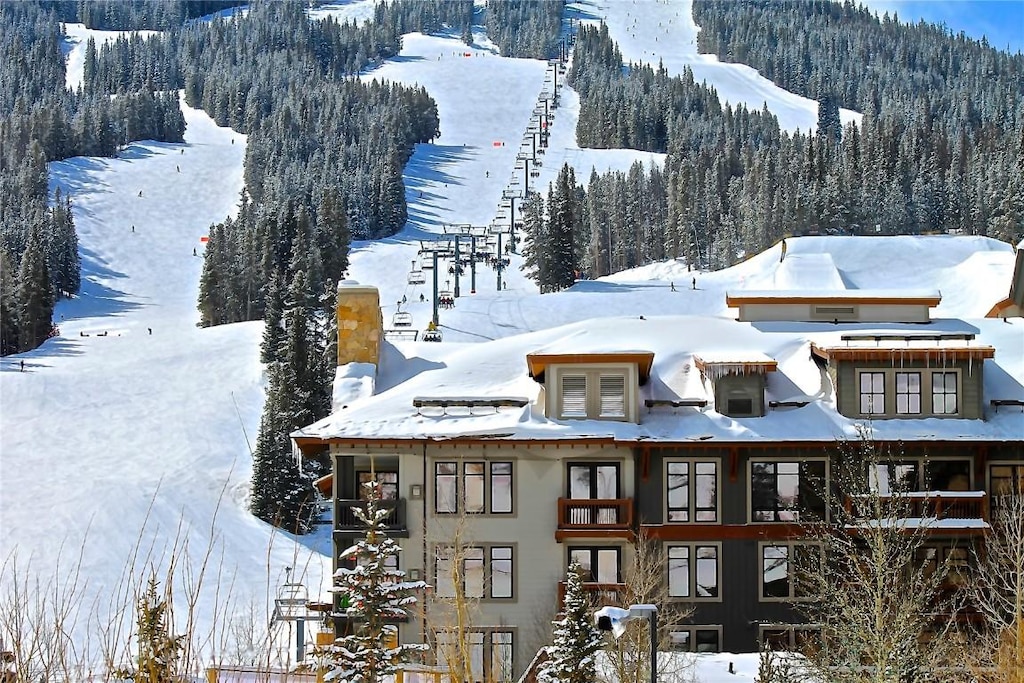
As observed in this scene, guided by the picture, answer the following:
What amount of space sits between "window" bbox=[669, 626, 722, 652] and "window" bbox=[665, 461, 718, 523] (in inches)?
102

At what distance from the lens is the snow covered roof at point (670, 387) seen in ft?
97.7

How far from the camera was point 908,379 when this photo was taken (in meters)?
31.0

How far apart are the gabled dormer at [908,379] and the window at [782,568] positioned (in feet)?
11.6

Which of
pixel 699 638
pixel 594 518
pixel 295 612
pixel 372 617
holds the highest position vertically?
pixel 372 617

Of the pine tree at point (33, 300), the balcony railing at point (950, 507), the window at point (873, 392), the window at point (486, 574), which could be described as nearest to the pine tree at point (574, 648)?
the window at point (486, 574)

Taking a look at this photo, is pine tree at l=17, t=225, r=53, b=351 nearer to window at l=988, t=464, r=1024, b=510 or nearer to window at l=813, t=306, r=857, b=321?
window at l=813, t=306, r=857, b=321

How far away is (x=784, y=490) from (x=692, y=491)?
87.8 inches

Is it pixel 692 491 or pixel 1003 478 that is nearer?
pixel 692 491

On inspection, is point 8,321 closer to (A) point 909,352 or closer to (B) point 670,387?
(B) point 670,387

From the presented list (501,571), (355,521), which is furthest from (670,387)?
(355,521)

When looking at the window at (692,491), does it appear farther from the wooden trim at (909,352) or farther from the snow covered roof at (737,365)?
the wooden trim at (909,352)

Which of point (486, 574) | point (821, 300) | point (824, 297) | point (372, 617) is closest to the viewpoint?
point (372, 617)

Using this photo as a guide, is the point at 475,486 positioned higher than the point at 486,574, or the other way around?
the point at 475,486

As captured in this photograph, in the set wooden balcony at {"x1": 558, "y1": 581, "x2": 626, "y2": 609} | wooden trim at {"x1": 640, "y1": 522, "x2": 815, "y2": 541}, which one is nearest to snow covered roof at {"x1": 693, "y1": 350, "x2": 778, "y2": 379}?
wooden trim at {"x1": 640, "y1": 522, "x2": 815, "y2": 541}
